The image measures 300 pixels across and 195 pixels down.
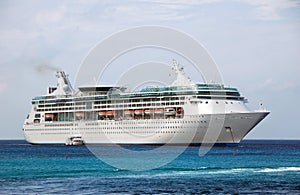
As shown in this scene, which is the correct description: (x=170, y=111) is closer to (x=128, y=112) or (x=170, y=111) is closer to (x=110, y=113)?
(x=128, y=112)

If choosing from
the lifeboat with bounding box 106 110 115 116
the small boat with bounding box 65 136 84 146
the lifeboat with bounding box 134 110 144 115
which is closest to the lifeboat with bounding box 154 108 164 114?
the lifeboat with bounding box 134 110 144 115

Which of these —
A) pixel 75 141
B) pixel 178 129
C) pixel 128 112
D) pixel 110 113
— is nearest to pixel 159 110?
pixel 178 129

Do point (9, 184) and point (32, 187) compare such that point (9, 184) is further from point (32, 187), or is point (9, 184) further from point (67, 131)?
point (67, 131)

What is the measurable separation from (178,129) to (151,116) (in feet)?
22.0

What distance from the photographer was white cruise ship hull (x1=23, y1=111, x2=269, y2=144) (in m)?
86.7

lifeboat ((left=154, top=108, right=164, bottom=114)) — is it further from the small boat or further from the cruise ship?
the small boat

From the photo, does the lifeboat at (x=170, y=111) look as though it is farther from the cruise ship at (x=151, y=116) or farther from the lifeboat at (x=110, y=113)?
the lifeboat at (x=110, y=113)

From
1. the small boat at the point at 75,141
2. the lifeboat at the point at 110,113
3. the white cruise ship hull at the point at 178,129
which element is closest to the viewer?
the white cruise ship hull at the point at 178,129

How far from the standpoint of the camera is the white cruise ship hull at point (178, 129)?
284 feet

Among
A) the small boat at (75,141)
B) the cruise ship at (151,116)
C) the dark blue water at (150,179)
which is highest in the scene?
the cruise ship at (151,116)

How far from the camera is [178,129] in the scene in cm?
8844

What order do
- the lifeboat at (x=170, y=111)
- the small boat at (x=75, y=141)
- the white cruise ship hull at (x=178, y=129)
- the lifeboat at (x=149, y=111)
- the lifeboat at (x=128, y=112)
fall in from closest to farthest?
1. the white cruise ship hull at (x=178, y=129)
2. the lifeboat at (x=170, y=111)
3. the lifeboat at (x=149, y=111)
4. the lifeboat at (x=128, y=112)
5. the small boat at (x=75, y=141)

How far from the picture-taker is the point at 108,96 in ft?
342

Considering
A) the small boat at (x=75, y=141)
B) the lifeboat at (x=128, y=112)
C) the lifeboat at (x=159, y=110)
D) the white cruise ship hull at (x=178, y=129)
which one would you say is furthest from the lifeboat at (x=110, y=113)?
the lifeboat at (x=159, y=110)
